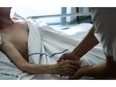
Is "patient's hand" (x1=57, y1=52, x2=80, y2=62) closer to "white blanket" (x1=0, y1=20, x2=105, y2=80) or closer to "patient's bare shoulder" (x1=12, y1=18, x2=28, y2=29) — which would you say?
"white blanket" (x1=0, y1=20, x2=105, y2=80)

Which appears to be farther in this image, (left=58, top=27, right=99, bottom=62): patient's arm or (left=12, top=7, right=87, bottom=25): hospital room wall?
(left=12, top=7, right=87, bottom=25): hospital room wall

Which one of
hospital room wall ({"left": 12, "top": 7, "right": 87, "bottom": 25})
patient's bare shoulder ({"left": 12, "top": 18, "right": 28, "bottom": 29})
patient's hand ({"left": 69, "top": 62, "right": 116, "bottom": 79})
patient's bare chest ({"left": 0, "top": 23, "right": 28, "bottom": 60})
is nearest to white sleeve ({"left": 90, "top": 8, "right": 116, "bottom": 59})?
patient's hand ({"left": 69, "top": 62, "right": 116, "bottom": 79})

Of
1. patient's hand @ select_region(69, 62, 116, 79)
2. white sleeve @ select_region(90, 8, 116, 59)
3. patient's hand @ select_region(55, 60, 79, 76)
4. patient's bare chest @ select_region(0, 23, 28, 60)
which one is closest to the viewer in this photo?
white sleeve @ select_region(90, 8, 116, 59)

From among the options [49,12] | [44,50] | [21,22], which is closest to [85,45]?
[44,50]

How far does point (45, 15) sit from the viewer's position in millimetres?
1455

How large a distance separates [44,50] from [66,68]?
191mm

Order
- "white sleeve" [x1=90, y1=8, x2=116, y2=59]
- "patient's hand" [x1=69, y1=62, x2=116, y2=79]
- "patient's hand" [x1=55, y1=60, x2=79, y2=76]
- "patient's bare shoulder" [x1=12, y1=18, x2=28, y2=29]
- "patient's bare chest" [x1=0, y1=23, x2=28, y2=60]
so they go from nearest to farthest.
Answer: "white sleeve" [x1=90, y1=8, x2=116, y2=59] < "patient's hand" [x1=69, y1=62, x2=116, y2=79] < "patient's hand" [x1=55, y1=60, x2=79, y2=76] < "patient's bare chest" [x1=0, y1=23, x2=28, y2=60] < "patient's bare shoulder" [x1=12, y1=18, x2=28, y2=29]

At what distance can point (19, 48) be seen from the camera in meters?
1.28

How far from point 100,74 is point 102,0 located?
346 mm

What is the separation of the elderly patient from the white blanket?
0.03 m

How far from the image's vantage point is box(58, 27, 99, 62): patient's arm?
1170 millimetres

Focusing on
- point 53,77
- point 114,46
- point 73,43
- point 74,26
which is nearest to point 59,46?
point 73,43

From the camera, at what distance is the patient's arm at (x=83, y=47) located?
3.84 ft
